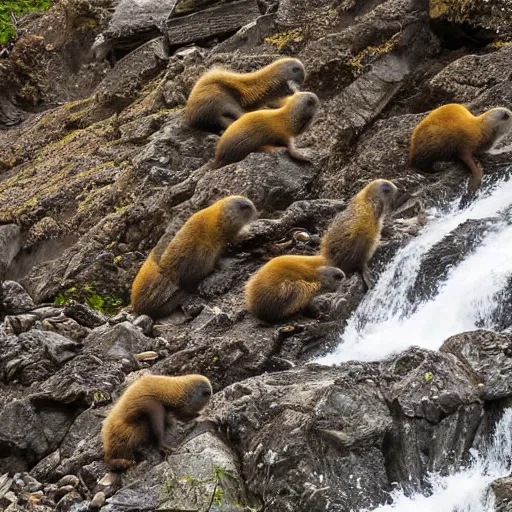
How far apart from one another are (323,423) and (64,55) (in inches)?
637

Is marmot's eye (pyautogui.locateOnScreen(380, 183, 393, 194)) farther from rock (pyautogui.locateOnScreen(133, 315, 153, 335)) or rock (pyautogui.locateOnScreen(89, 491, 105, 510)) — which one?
rock (pyautogui.locateOnScreen(89, 491, 105, 510))

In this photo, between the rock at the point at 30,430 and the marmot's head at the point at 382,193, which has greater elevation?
the marmot's head at the point at 382,193

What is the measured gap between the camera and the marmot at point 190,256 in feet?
37.1

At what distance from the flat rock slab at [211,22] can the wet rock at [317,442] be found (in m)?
11.7

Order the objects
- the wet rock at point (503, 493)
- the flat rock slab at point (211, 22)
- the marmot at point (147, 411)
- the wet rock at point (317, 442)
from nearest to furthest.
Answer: the wet rock at point (503, 493)
the wet rock at point (317, 442)
the marmot at point (147, 411)
the flat rock slab at point (211, 22)

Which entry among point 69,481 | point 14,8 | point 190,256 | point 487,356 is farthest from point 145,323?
point 14,8

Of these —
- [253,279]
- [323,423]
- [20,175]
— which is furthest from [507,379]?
[20,175]

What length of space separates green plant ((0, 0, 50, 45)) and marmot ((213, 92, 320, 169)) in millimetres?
11315

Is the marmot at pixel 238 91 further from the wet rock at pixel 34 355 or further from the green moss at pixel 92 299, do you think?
the wet rock at pixel 34 355

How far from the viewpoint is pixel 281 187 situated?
12.3 meters

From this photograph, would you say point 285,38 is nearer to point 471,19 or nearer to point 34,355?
point 471,19

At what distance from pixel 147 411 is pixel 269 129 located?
518 centimetres

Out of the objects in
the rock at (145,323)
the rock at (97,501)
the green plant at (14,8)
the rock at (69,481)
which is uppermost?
the green plant at (14,8)

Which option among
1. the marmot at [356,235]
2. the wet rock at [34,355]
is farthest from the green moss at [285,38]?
the wet rock at [34,355]
